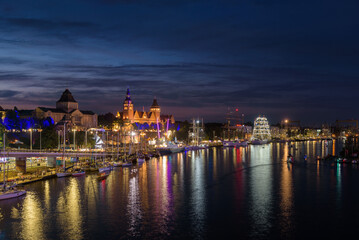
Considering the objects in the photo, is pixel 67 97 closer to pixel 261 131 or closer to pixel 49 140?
pixel 49 140

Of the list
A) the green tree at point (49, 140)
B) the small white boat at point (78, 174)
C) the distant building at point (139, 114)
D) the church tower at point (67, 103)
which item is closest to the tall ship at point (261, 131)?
the distant building at point (139, 114)

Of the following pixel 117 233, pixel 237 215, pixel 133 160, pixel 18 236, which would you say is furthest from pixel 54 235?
pixel 133 160

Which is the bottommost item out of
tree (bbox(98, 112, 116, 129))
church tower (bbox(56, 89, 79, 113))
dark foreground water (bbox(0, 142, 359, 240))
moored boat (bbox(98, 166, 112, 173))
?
dark foreground water (bbox(0, 142, 359, 240))

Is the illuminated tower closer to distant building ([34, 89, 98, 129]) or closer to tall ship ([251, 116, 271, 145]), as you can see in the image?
tall ship ([251, 116, 271, 145])

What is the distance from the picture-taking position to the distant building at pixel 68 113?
120 m

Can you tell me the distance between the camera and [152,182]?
52000 millimetres

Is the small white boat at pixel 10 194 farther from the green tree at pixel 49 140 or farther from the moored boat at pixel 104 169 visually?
the green tree at pixel 49 140

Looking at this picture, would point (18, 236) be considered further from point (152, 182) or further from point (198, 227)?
point (152, 182)

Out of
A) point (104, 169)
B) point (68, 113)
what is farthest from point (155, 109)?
point (104, 169)

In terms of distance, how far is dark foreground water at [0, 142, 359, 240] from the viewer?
30.4m

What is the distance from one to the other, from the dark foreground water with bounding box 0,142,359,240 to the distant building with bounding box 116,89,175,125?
111 metres

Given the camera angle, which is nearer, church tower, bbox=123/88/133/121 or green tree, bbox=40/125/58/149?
green tree, bbox=40/125/58/149

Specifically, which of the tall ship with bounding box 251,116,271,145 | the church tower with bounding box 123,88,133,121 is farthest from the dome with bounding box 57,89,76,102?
the tall ship with bounding box 251,116,271,145

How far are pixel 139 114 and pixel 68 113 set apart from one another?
168ft
